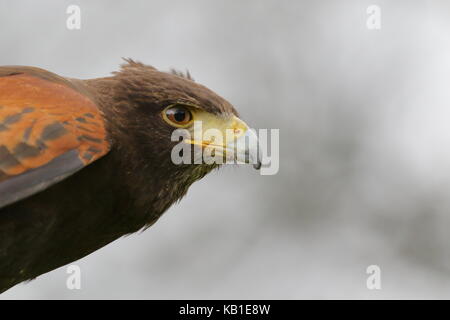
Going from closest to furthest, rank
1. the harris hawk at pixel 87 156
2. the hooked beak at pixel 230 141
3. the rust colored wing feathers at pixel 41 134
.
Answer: the rust colored wing feathers at pixel 41 134
the harris hawk at pixel 87 156
the hooked beak at pixel 230 141

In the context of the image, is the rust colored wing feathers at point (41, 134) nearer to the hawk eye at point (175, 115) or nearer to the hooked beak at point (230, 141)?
the hawk eye at point (175, 115)

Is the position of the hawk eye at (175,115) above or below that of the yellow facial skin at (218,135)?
above

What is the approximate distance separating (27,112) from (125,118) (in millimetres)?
793

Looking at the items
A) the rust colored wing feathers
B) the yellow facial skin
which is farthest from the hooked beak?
the rust colored wing feathers

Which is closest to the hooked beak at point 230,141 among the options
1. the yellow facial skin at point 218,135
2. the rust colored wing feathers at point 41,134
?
the yellow facial skin at point 218,135

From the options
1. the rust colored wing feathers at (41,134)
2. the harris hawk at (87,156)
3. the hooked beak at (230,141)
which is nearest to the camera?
the rust colored wing feathers at (41,134)

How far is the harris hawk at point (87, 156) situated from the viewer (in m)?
5.34

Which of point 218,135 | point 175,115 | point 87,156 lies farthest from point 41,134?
point 218,135

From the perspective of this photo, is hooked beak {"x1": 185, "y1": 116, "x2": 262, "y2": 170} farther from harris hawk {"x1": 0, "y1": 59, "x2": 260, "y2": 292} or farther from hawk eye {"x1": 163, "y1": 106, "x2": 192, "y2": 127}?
hawk eye {"x1": 163, "y1": 106, "x2": 192, "y2": 127}

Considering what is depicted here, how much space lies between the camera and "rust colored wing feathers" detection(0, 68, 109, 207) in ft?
17.2

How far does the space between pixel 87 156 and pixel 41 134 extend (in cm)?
33

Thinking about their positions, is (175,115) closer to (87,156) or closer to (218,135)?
(218,135)

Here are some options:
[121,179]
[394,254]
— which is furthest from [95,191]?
[394,254]

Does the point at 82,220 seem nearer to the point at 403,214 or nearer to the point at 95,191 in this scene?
the point at 95,191
